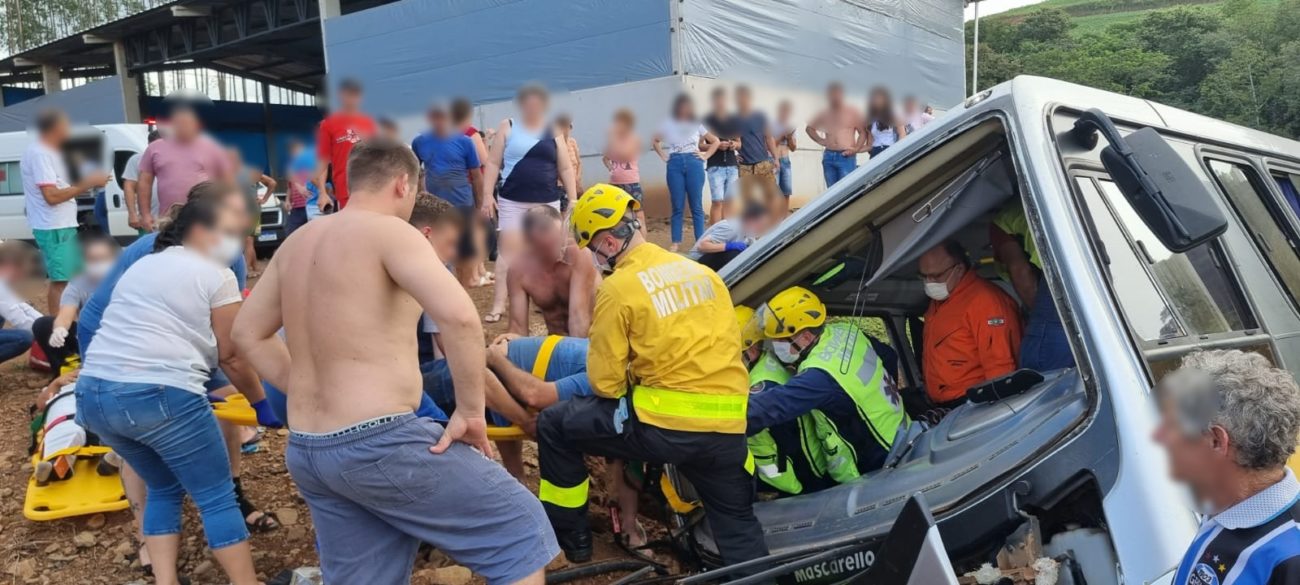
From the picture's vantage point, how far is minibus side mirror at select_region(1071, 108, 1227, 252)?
2061mm

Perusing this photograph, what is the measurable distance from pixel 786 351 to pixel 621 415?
2.52 ft

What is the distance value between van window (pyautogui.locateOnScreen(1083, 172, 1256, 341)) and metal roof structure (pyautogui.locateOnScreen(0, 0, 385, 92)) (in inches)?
877

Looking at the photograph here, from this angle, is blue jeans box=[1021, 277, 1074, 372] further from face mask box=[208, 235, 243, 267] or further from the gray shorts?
face mask box=[208, 235, 243, 267]

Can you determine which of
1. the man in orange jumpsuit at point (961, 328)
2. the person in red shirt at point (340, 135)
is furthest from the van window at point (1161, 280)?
the person in red shirt at point (340, 135)

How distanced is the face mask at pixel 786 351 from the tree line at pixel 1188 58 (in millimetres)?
26135

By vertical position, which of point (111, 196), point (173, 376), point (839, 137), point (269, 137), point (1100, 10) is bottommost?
point (173, 376)

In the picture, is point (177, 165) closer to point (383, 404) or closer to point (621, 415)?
point (621, 415)

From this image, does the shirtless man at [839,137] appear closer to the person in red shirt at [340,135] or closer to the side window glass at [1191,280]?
the person in red shirt at [340,135]

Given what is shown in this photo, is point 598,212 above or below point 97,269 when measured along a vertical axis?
above

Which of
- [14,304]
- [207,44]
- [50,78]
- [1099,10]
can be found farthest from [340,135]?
[1099,10]

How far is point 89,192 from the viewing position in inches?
490

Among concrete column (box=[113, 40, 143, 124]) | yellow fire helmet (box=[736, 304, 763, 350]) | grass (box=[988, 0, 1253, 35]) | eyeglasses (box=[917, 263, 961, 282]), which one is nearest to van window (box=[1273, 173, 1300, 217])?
eyeglasses (box=[917, 263, 961, 282])

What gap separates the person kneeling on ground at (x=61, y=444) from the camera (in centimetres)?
430

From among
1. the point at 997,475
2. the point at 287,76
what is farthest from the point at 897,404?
the point at 287,76
